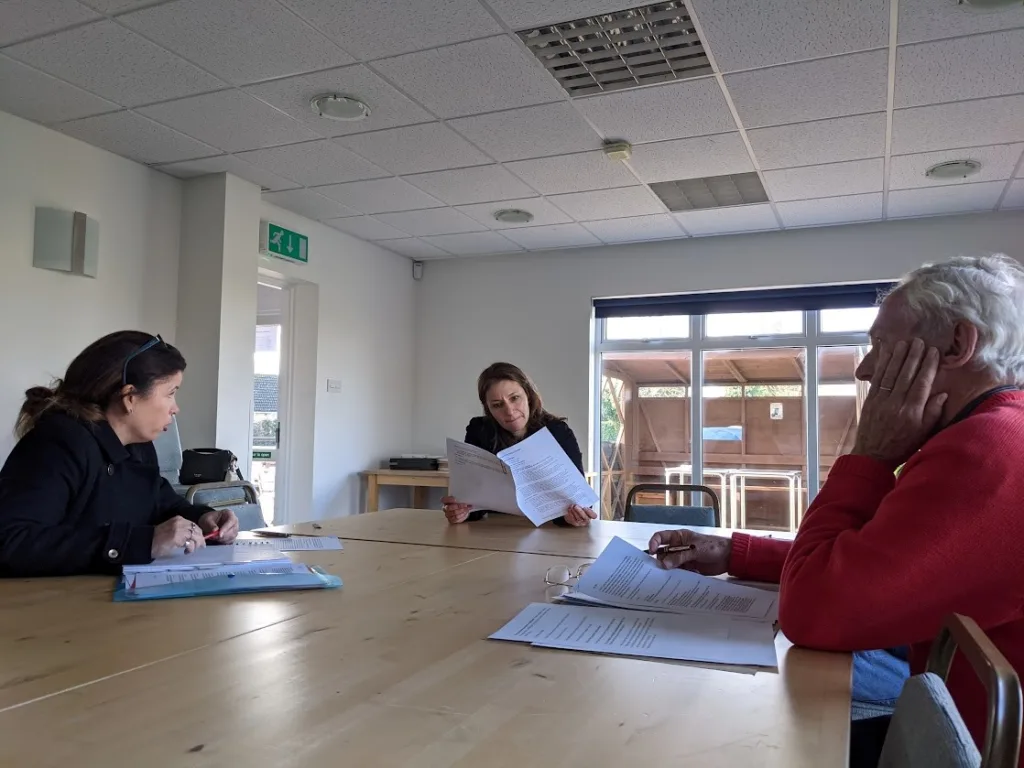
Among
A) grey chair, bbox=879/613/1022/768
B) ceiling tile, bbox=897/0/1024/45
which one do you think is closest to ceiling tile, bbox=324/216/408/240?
ceiling tile, bbox=897/0/1024/45

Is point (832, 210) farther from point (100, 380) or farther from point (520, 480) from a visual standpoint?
point (100, 380)

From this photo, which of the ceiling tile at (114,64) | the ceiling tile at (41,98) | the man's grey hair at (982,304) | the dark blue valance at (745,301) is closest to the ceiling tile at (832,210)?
the dark blue valance at (745,301)

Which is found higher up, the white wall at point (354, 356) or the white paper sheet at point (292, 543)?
the white wall at point (354, 356)

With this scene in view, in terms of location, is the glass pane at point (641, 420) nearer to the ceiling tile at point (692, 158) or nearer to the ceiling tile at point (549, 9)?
the ceiling tile at point (692, 158)

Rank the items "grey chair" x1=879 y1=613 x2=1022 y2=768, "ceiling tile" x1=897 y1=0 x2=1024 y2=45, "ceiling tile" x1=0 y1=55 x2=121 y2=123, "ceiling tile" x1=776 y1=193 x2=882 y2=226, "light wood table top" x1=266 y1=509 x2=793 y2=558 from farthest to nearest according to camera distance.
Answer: "ceiling tile" x1=776 y1=193 x2=882 y2=226
"ceiling tile" x1=0 y1=55 x2=121 y2=123
"ceiling tile" x1=897 y1=0 x2=1024 y2=45
"light wood table top" x1=266 y1=509 x2=793 y2=558
"grey chair" x1=879 y1=613 x2=1022 y2=768

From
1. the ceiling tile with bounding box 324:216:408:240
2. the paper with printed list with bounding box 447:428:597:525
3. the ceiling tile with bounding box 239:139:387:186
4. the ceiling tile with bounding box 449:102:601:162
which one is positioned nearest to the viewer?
the paper with printed list with bounding box 447:428:597:525

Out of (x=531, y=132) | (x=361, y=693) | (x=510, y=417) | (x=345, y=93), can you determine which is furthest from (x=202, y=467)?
(x=361, y=693)

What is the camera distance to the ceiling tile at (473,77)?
9.31 ft

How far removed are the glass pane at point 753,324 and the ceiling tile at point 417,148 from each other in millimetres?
2541

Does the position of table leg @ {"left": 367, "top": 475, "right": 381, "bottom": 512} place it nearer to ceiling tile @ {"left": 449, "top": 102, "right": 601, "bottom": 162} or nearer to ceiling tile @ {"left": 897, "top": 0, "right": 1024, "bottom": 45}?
ceiling tile @ {"left": 449, "top": 102, "right": 601, "bottom": 162}

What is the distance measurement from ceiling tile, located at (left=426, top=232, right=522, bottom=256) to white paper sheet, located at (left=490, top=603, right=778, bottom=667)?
449 centimetres

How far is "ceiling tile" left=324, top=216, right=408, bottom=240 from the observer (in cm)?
516

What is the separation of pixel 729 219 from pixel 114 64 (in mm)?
3582

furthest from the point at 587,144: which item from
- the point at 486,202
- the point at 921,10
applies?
the point at 921,10
